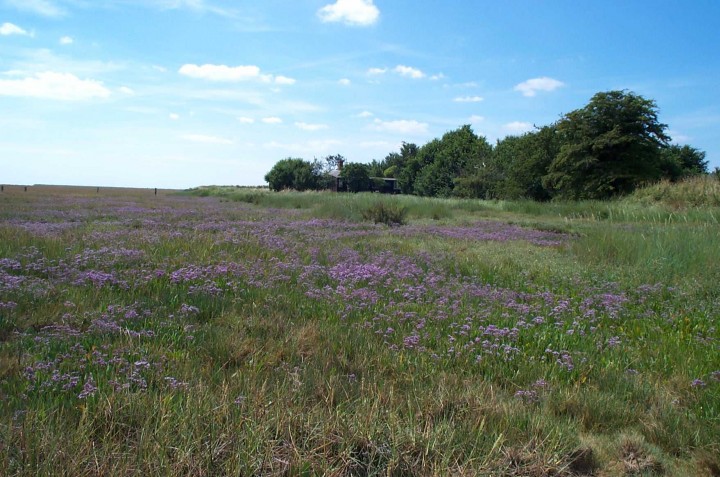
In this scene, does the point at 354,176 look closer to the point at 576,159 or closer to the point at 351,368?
the point at 576,159

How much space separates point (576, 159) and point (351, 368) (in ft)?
137

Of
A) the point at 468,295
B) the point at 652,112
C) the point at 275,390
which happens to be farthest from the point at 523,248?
the point at 652,112

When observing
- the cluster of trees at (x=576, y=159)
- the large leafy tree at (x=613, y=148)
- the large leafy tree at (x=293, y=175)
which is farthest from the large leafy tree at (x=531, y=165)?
the large leafy tree at (x=293, y=175)

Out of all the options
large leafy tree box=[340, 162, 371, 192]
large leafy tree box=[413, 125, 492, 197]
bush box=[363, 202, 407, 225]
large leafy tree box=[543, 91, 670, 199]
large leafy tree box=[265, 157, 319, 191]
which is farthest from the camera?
large leafy tree box=[340, 162, 371, 192]

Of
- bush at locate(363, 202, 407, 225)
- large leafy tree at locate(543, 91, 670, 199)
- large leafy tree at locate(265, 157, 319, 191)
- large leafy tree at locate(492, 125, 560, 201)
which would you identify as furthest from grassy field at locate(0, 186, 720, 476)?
large leafy tree at locate(265, 157, 319, 191)

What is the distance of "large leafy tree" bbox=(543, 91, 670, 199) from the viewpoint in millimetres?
38094

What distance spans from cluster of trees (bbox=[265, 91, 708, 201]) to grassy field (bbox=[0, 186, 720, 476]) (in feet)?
113

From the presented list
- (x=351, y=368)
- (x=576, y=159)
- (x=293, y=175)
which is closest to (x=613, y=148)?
(x=576, y=159)

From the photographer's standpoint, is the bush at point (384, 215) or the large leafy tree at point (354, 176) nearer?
the bush at point (384, 215)

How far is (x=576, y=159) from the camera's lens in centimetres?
4009

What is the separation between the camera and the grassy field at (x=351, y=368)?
2.46m

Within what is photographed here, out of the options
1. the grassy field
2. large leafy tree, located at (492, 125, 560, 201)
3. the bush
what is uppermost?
large leafy tree, located at (492, 125, 560, 201)

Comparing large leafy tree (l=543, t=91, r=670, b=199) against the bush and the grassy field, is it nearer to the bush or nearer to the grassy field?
the bush

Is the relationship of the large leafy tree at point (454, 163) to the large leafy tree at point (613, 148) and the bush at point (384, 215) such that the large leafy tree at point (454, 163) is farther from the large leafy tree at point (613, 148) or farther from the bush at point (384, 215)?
the bush at point (384, 215)
